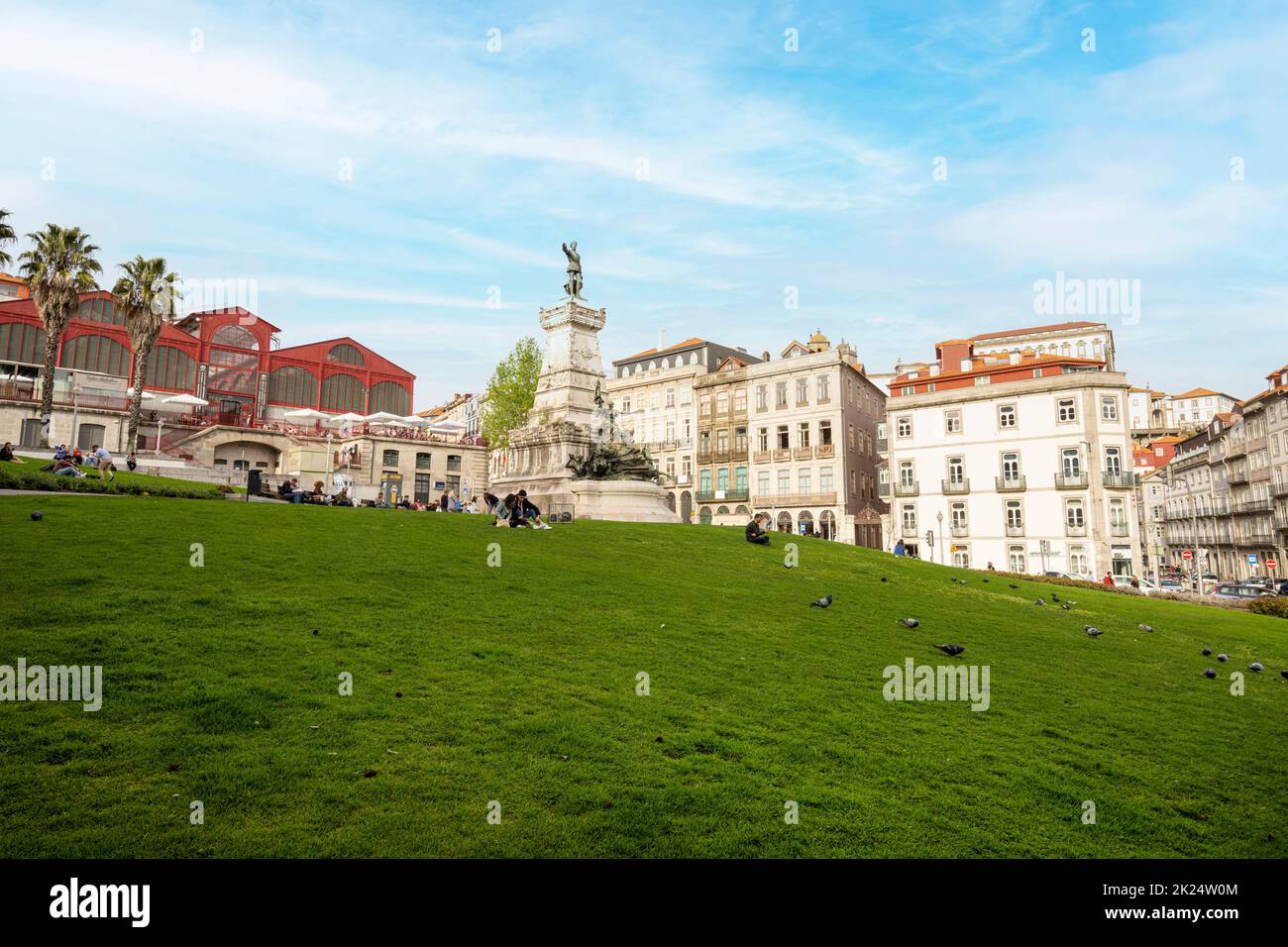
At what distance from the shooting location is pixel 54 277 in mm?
39938

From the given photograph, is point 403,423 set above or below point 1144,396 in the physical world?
below

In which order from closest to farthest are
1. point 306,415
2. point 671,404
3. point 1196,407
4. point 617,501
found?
point 617,501 < point 306,415 < point 671,404 < point 1196,407

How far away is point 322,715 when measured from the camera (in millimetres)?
7188

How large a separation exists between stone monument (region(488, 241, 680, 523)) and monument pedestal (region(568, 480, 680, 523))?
0.14 feet

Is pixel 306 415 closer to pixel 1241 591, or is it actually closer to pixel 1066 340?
pixel 1241 591

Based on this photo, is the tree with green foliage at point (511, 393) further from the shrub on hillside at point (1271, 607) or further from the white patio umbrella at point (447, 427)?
the shrub on hillside at point (1271, 607)

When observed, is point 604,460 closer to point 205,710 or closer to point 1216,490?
point 205,710

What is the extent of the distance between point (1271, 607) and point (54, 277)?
60074 millimetres

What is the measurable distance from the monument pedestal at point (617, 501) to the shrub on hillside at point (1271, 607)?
23322 millimetres

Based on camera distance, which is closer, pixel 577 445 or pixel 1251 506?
pixel 577 445

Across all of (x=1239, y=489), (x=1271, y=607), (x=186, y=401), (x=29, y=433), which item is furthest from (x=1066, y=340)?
(x=29, y=433)

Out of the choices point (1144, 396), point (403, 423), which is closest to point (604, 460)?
point (403, 423)

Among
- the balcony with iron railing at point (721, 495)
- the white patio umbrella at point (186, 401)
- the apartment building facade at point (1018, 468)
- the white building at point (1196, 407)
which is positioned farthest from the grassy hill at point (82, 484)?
the white building at point (1196, 407)
